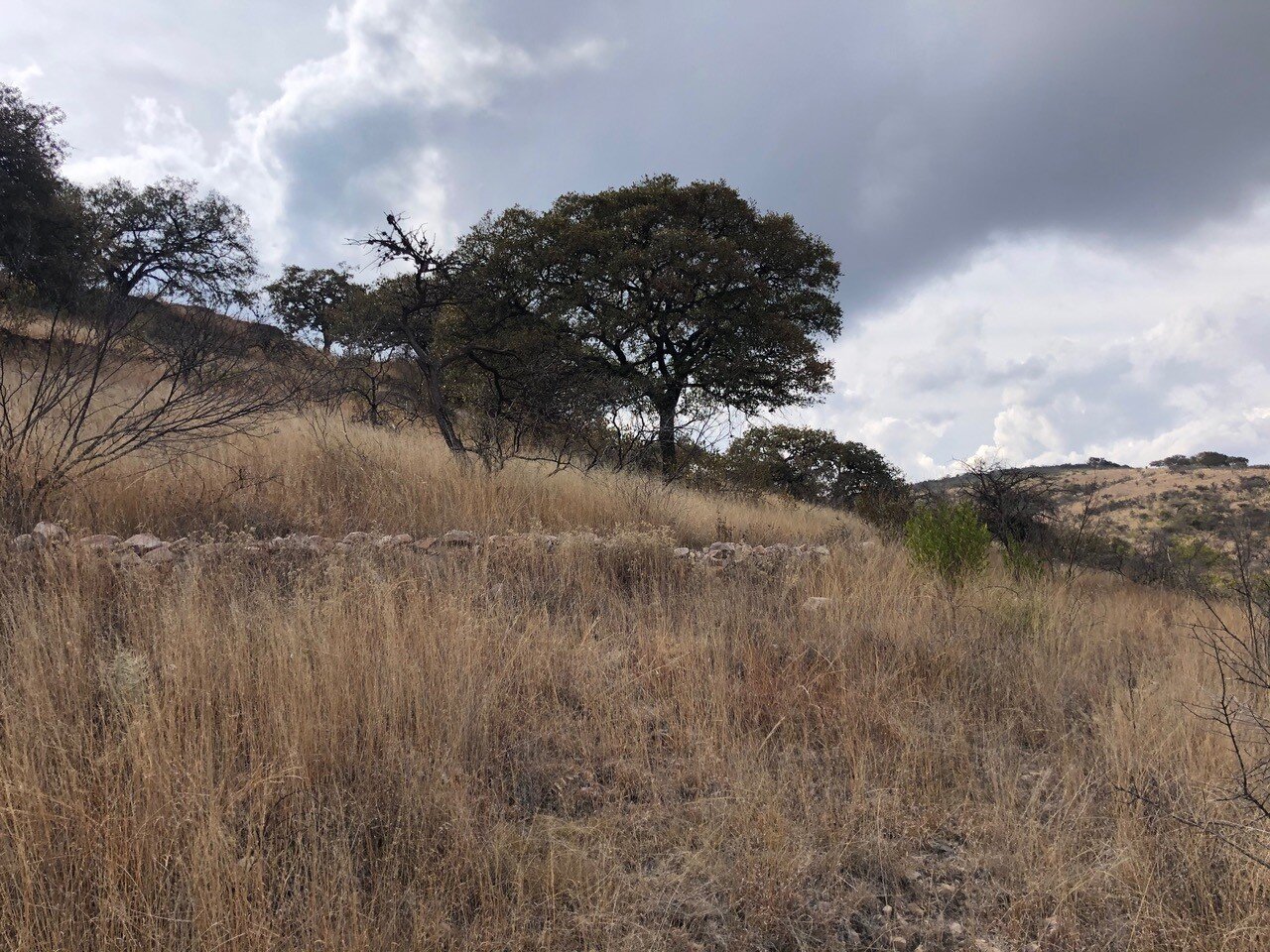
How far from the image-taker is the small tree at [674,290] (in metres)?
16.6

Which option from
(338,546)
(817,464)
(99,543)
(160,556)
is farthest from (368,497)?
(817,464)

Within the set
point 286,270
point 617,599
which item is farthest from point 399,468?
point 286,270

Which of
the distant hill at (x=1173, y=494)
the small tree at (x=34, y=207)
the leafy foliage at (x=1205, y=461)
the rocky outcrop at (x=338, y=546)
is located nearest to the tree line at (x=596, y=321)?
the small tree at (x=34, y=207)

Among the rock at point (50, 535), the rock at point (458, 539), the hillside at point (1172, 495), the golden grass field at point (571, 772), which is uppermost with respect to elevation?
the hillside at point (1172, 495)

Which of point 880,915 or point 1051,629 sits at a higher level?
point 1051,629

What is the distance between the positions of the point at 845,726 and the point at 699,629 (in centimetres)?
149

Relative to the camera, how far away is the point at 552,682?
3.88m

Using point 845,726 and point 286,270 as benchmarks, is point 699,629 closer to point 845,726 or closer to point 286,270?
point 845,726


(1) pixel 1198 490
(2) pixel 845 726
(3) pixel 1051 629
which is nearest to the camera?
(2) pixel 845 726

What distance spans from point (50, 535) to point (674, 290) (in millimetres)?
13278

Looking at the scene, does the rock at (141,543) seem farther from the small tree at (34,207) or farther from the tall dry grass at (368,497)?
the small tree at (34,207)

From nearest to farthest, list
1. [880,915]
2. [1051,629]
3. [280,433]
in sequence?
[880,915], [1051,629], [280,433]

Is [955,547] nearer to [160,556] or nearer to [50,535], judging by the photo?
[160,556]

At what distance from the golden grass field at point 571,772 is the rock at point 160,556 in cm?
20
